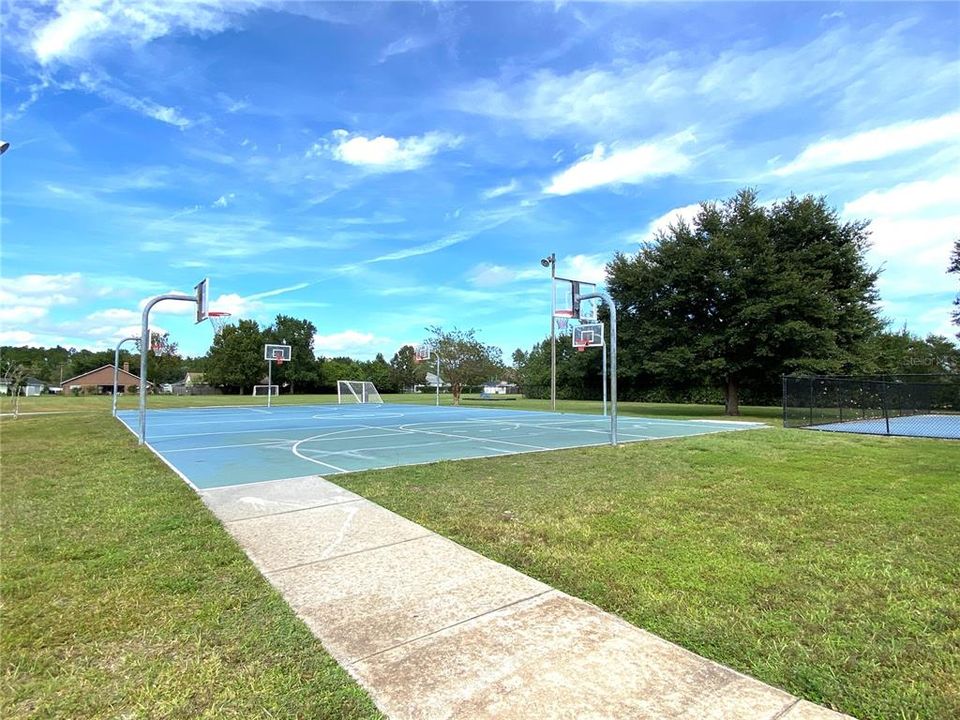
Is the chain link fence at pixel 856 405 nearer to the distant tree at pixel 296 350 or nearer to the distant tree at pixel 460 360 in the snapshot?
the distant tree at pixel 460 360

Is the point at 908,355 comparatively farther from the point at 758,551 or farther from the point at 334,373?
the point at 334,373

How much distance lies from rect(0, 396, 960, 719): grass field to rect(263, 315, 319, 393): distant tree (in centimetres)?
7863

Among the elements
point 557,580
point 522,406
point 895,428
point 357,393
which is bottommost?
point 522,406

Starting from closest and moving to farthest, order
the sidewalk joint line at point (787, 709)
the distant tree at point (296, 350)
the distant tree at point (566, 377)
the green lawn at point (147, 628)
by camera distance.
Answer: the sidewalk joint line at point (787, 709), the green lawn at point (147, 628), the distant tree at point (566, 377), the distant tree at point (296, 350)

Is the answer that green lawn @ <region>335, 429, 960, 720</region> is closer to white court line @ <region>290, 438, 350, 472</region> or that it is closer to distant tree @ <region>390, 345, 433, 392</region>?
white court line @ <region>290, 438, 350, 472</region>

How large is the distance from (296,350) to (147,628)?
3472 inches

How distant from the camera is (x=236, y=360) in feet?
258

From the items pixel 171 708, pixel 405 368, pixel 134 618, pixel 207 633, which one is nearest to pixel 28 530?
pixel 134 618

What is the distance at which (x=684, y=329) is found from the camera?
25750mm

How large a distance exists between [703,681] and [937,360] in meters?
57.6

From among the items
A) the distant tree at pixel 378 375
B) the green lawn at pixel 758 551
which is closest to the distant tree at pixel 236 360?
the distant tree at pixel 378 375


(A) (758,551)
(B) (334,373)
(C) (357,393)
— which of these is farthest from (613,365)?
(B) (334,373)

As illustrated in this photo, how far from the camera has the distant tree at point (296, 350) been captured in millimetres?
82938

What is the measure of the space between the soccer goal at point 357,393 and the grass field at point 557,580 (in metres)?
33.6
